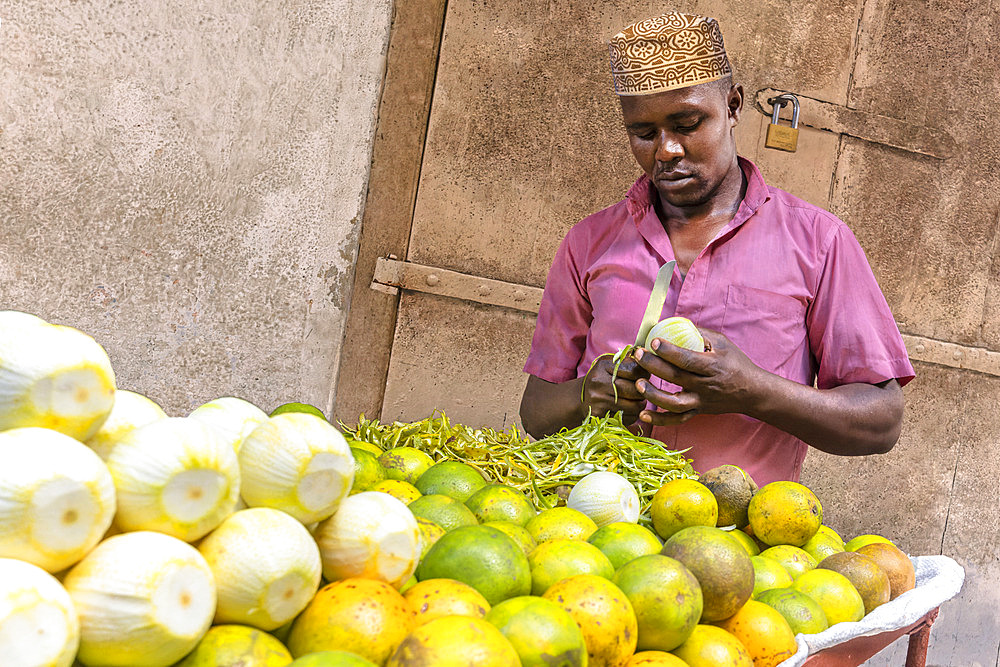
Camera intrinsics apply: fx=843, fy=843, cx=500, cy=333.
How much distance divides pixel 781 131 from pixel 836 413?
2417 mm

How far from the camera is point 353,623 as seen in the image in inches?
46.3

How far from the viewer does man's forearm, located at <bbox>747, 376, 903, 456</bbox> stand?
2506mm

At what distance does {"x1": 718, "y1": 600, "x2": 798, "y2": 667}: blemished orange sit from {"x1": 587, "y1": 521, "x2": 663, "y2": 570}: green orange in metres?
0.21

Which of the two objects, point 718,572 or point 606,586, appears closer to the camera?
point 606,586

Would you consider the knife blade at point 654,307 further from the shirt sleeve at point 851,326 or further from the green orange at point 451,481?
the green orange at point 451,481

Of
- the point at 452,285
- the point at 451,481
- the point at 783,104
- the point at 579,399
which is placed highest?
the point at 783,104

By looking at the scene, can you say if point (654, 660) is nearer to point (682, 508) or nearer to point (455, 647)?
point (455, 647)

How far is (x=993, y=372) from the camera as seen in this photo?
5145 mm

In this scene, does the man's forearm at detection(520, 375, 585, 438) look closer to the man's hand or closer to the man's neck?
the man's hand

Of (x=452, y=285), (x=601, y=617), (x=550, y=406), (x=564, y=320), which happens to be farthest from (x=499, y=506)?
(x=452, y=285)

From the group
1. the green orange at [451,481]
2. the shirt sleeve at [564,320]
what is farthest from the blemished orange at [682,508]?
the shirt sleeve at [564,320]

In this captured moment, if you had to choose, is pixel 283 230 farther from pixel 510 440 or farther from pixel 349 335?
pixel 510 440

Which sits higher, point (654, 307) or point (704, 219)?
point (704, 219)

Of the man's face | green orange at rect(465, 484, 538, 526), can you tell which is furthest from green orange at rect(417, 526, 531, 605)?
the man's face
